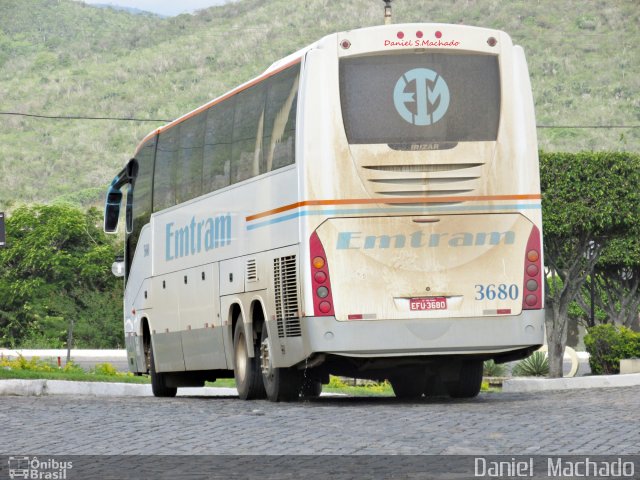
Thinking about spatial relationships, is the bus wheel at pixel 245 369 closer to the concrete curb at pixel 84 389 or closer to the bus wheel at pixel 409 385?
the bus wheel at pixel 409 385

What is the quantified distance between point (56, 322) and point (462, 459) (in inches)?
1981

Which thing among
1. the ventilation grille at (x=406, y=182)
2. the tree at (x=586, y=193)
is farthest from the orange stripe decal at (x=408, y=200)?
the tree at (x=586, y=193)

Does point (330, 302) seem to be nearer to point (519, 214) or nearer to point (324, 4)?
point (519, 214)

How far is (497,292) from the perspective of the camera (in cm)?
1755

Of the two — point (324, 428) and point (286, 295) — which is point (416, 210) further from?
point (324, 428)

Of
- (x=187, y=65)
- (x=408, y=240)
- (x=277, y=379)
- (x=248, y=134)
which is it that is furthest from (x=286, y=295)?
(x=187, y=65)

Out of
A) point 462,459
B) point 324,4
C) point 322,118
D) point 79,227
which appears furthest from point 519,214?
point 324,4

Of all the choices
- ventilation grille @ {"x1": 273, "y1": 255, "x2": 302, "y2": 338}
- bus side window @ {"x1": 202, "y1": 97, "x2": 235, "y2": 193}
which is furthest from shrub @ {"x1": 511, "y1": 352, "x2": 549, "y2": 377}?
ventilation grille @ {"x1": 273, "y1": 255, "x2": 302, "y2": 338}

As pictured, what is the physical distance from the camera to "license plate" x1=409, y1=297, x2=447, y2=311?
17.3 metres

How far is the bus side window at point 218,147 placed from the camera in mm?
19969

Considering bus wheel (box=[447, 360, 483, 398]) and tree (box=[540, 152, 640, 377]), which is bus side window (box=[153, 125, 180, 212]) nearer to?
bus wheel (box=[447, 360, 483, 398])

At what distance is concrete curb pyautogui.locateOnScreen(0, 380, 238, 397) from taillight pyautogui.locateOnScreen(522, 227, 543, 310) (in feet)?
27.2

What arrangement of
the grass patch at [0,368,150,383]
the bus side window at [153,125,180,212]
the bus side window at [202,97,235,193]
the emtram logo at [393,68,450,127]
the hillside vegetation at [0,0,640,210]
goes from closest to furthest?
1. the emtram logo at [393,68,450,127]
2. the bus side window at [202,97,235,193]
3. the bus side window at [153,125,180,212]
4. the grass patch at [0,368,150,383]
5. the hillside vegetation at [0,0,640,210]

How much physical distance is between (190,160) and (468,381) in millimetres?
5247
